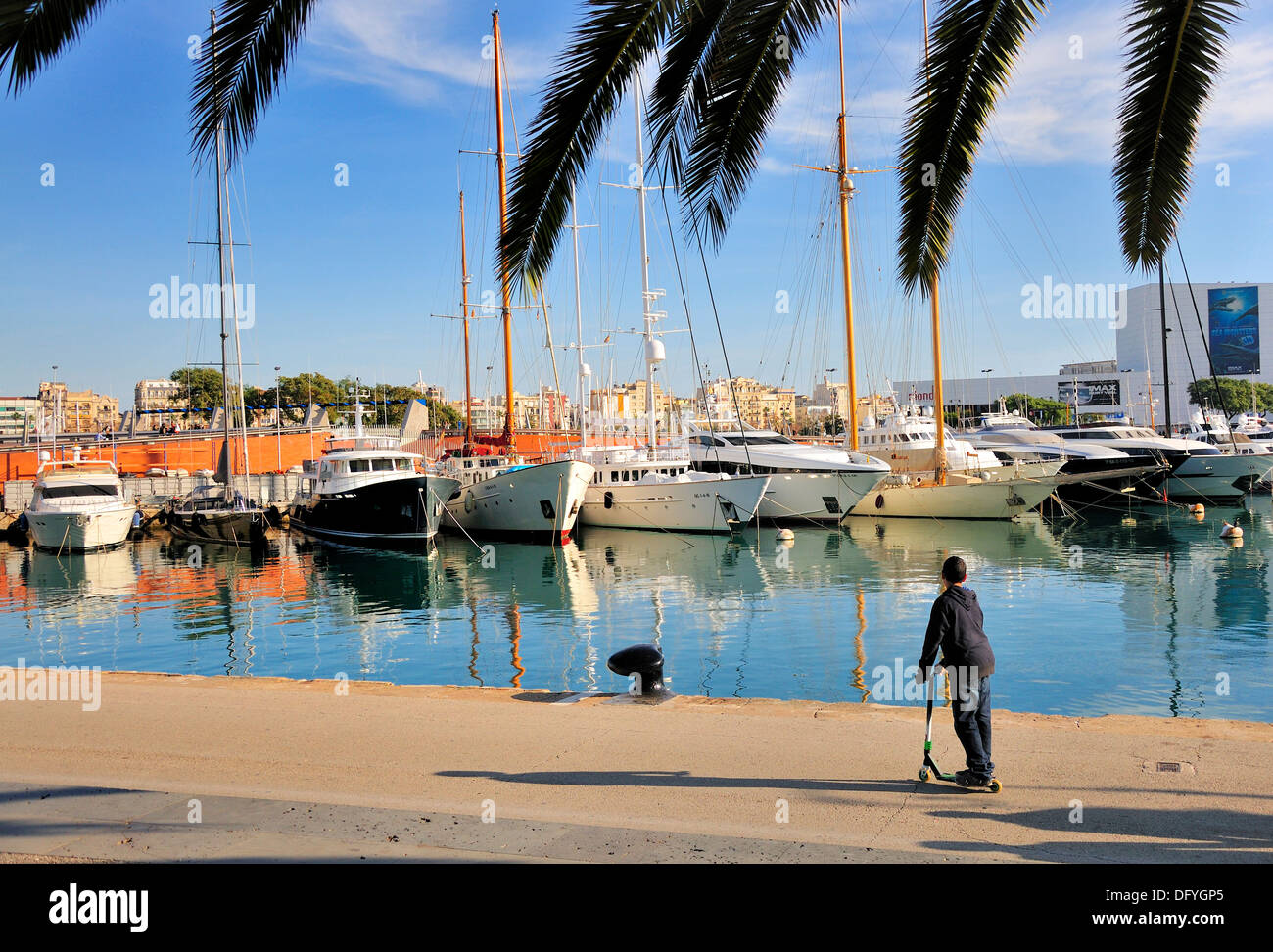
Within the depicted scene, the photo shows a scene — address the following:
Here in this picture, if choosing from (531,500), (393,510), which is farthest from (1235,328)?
(393,510)

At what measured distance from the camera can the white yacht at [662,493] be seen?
134 feet

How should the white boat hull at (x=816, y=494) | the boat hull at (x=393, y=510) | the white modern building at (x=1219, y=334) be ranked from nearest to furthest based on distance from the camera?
1. the boat hull at (x=393, y=510)
2. the white boat hull at (x=816, y=494)
3. the white modern building at (x=1219, y=334)

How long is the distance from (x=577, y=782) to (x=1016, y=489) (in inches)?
1546

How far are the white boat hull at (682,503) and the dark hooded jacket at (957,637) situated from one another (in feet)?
110

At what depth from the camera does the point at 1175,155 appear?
23.7 feet

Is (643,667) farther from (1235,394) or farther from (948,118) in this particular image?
(1235,394)

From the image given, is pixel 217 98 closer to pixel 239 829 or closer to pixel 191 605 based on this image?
pixel 239 829

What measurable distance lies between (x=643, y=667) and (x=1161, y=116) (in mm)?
6088

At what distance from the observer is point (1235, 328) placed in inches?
6368

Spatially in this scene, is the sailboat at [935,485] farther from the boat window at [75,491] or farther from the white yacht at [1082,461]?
the boat window at [75,491]

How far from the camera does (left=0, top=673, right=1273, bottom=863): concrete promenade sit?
5.55m

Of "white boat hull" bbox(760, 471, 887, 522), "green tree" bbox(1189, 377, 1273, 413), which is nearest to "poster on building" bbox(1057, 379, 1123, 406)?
"green tree" bbox(1189, 377, 1273, 413)

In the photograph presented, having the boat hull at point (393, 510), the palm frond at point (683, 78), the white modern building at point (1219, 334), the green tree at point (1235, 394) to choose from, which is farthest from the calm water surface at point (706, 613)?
the white modern building at point (1219, 334)
